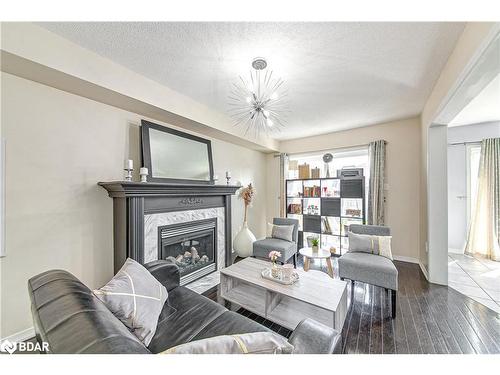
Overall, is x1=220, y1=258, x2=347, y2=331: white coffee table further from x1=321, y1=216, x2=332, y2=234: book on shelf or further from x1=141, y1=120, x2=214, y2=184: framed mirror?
x1=321, y1=216, x2=332, y2=234: book on shelf

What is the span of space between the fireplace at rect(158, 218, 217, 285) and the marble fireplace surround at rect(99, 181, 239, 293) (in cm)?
8

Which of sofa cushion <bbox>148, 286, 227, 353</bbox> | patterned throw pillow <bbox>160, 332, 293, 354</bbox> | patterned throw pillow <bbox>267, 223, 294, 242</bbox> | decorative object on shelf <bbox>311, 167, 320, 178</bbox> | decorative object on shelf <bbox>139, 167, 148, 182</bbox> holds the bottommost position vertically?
sofa cushion <bbox>148, 286, 227, 353</bbox>

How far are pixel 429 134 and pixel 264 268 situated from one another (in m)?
2.80

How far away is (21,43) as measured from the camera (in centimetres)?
140

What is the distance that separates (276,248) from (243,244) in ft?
2.78

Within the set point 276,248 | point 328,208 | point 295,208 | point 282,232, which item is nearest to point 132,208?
point 276,248

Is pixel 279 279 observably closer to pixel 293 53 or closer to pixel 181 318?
pixel 181 318

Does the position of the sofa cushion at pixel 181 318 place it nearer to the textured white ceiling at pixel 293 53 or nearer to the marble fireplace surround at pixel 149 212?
the marble fireplace surround at pixel 149 212

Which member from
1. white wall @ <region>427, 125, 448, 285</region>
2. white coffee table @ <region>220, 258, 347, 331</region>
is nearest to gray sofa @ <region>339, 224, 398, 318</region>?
white coffee table @ <region>220, 258, 347, 331</region>

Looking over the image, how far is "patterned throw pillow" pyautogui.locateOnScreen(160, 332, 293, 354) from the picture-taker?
2.23 feet

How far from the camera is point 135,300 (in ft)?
4.00

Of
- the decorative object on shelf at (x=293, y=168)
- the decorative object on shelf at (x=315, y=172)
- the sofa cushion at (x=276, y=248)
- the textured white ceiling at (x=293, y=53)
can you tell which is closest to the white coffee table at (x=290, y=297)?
the sofa cushion at (x=276, y=248)

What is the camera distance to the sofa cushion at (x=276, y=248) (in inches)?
119
